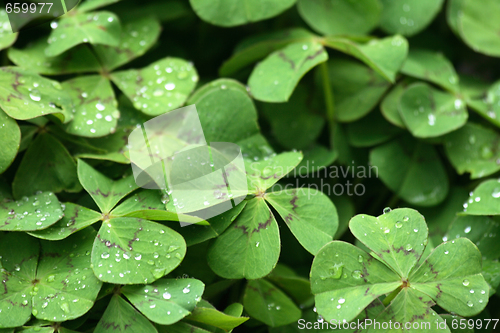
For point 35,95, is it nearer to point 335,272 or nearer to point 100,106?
point 100,106

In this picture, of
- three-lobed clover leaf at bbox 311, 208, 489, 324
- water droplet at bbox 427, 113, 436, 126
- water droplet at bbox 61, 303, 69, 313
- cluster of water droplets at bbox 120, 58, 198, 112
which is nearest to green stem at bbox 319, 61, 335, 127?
water droplet at bbox 427, 113, 436, 126

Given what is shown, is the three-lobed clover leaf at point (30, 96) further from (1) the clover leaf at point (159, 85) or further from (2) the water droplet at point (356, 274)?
(2) the water droplet at point (356, 274)

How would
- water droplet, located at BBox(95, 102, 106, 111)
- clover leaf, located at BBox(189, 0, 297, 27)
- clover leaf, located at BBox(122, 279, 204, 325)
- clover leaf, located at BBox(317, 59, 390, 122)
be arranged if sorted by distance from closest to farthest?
clover leaf, located at BBox(122, 279, 204, 325) → water droplet, located at BBox(95, 102, 106, 111) → clover leaf, located at BBox(189, 0, 297, 27) → clover leaf, located at BBox(317, 59, 390, 122)

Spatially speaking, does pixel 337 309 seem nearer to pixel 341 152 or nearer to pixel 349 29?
pixel 341 152

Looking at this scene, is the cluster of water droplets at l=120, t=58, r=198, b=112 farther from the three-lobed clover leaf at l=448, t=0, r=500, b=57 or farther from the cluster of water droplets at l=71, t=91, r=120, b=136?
the three-lobed clover leaf at l=448, t=0, r=500, b=57

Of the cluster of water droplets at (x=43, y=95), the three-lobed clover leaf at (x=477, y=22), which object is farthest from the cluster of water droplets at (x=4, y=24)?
the three-lobed clover leaf at (x=477, y=22)

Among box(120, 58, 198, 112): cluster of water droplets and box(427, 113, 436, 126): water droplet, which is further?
box(427, 113, 436, 126): water droplet

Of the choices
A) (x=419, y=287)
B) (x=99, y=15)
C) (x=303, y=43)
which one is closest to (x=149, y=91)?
(x=99, y=15)

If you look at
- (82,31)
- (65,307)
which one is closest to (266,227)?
(65,307)
